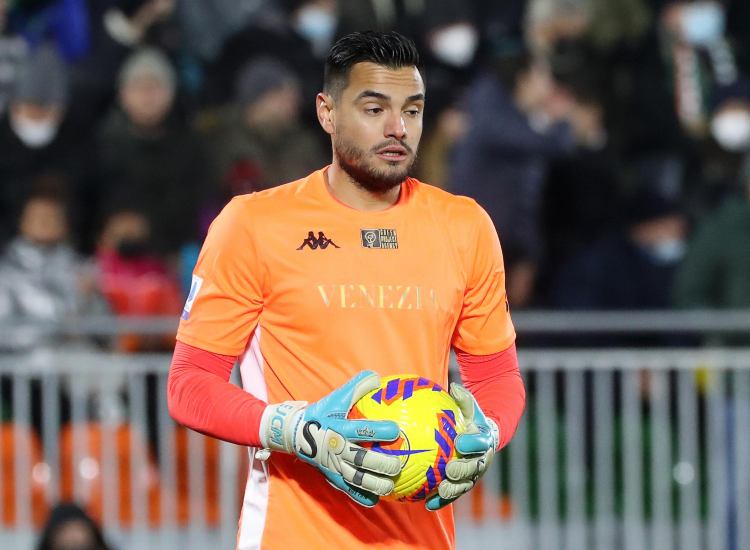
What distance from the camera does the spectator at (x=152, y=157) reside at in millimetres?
9688

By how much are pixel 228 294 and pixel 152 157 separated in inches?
223

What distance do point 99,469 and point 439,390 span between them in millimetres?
4215

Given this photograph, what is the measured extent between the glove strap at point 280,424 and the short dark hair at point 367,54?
93cm

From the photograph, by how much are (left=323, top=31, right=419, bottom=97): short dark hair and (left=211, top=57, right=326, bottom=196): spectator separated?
5334 millimetres

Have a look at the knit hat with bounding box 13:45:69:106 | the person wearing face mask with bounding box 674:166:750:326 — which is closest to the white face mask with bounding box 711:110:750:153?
the person wearing face mask with bounding box 674:166:750:326

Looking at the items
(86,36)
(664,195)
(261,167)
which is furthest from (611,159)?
(86,36)

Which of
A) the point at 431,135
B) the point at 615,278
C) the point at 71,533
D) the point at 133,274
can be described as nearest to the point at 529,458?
the point at 615,278

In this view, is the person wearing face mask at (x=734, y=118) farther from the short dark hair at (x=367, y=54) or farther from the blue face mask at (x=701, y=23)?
the short dark hair at (x=367, y=54)

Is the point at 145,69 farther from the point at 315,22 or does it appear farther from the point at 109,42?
the point at 315,22

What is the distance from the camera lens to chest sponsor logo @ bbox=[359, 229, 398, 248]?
173 inches

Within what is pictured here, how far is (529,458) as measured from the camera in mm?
8102

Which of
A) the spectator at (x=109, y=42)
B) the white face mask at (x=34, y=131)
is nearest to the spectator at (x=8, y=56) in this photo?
the white face mask at (x=34, y=131)

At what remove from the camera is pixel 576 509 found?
810 cm

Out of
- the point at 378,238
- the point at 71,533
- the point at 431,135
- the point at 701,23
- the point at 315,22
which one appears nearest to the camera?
the point at 378,238
